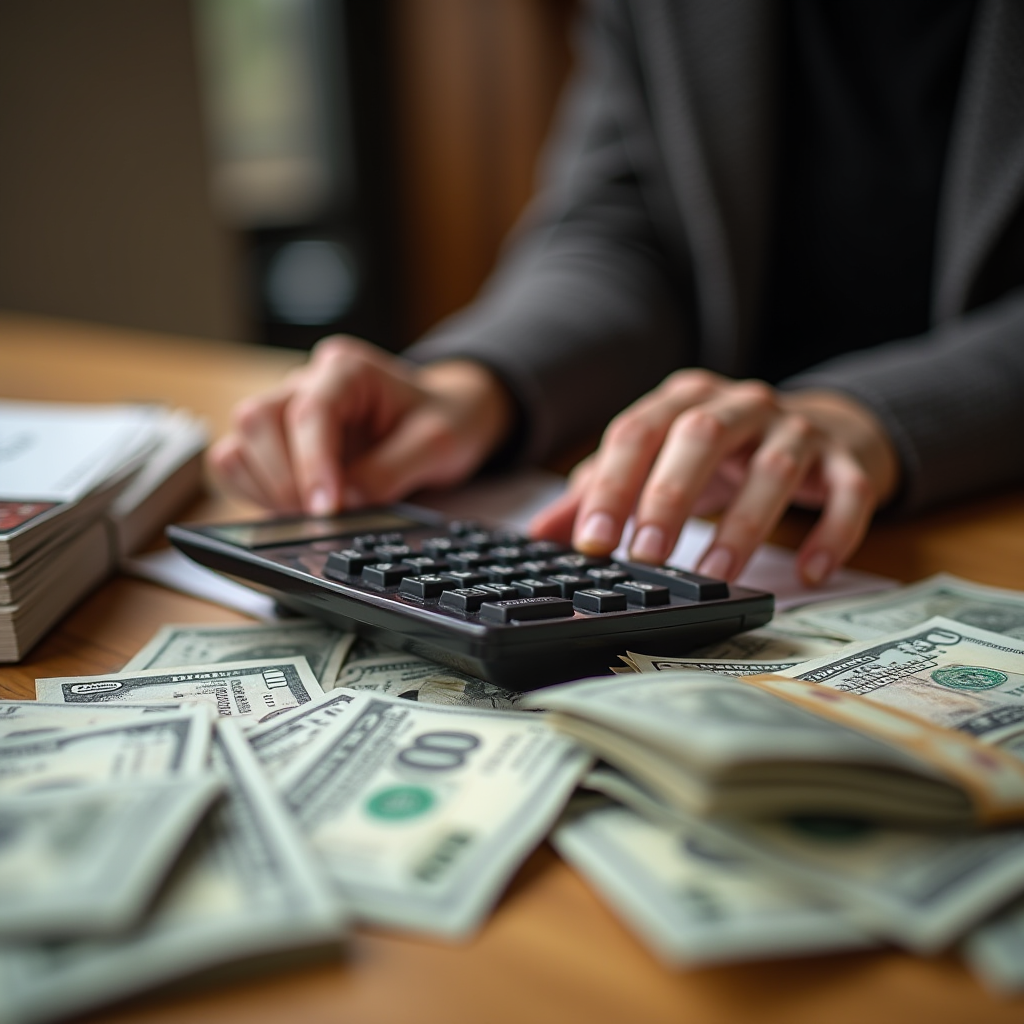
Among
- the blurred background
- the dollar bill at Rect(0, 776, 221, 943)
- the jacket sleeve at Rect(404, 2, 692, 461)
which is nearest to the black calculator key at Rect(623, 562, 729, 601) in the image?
the dollar bill at Rect(0, 776, 221, 943)

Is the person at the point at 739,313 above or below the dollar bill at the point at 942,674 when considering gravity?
above

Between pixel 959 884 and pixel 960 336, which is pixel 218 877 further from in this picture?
pixel 960 336

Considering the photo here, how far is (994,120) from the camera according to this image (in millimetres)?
726

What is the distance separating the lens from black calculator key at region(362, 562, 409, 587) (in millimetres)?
408

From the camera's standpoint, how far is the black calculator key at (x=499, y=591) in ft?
1.25

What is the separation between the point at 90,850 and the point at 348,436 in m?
0.44

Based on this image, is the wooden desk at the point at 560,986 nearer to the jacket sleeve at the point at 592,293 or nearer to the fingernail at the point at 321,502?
the fingernail at the point at 321,502

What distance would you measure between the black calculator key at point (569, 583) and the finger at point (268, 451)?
25cm

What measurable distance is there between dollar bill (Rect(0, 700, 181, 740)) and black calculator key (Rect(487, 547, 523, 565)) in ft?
0.50

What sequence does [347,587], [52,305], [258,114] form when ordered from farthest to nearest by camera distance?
[258,114] < [52,305] < [347,587]

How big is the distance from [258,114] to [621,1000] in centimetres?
321

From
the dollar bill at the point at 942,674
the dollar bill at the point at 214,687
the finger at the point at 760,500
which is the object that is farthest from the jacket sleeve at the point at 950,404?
the dollar bill at the point at 214,687

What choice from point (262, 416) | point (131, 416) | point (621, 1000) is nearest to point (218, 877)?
point (621, 1000)

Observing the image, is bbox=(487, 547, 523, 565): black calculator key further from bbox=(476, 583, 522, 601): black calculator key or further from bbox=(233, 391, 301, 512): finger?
bbox=(233, 391, 301, 512): finger
